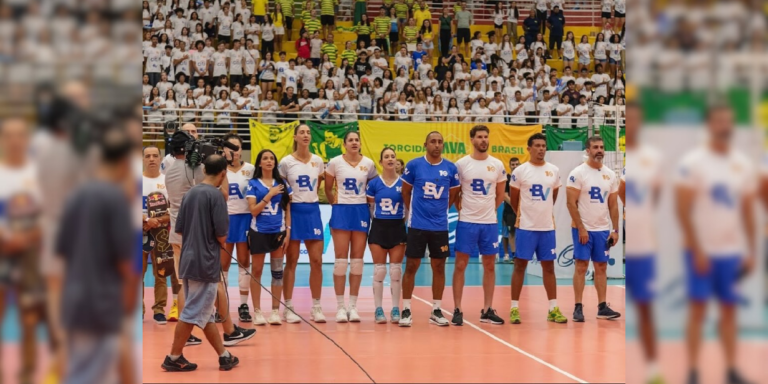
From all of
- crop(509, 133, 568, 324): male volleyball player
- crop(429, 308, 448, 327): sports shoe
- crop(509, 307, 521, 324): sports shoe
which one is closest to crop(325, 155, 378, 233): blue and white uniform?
crop(429, 308, 448, 327): sports shoe

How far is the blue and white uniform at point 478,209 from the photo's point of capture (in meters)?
9.16

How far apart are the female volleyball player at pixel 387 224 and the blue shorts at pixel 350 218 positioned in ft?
0.47

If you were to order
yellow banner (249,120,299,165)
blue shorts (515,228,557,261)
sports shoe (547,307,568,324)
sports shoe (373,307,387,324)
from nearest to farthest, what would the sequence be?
1. sports shoe (373,307,387,324)
2. sports shoe (547,307,568,324)
3. blue shorts (515,228,557,261)
4. yellow banner (249,120,299,165)

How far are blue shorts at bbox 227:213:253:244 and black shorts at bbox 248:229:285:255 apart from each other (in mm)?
236

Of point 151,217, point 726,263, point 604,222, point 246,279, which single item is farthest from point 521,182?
point 726,263

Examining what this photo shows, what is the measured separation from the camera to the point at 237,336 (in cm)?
757

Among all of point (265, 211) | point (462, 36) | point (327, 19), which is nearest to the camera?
point (265, 211)

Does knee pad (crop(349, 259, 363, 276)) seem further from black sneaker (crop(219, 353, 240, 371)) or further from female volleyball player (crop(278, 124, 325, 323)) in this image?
black sneaker (crop(219, 353, 240, 371))

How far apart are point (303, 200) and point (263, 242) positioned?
2.32 feet

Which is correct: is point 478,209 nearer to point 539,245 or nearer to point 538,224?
point 538,224

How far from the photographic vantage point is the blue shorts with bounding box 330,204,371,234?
9047 millimetres

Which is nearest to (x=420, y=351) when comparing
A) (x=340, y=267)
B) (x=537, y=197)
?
(x=340, y=267)

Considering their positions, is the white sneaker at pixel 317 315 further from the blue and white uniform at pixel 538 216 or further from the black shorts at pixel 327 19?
the black shorts at pixel 327 19

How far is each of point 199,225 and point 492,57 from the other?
17991mm
